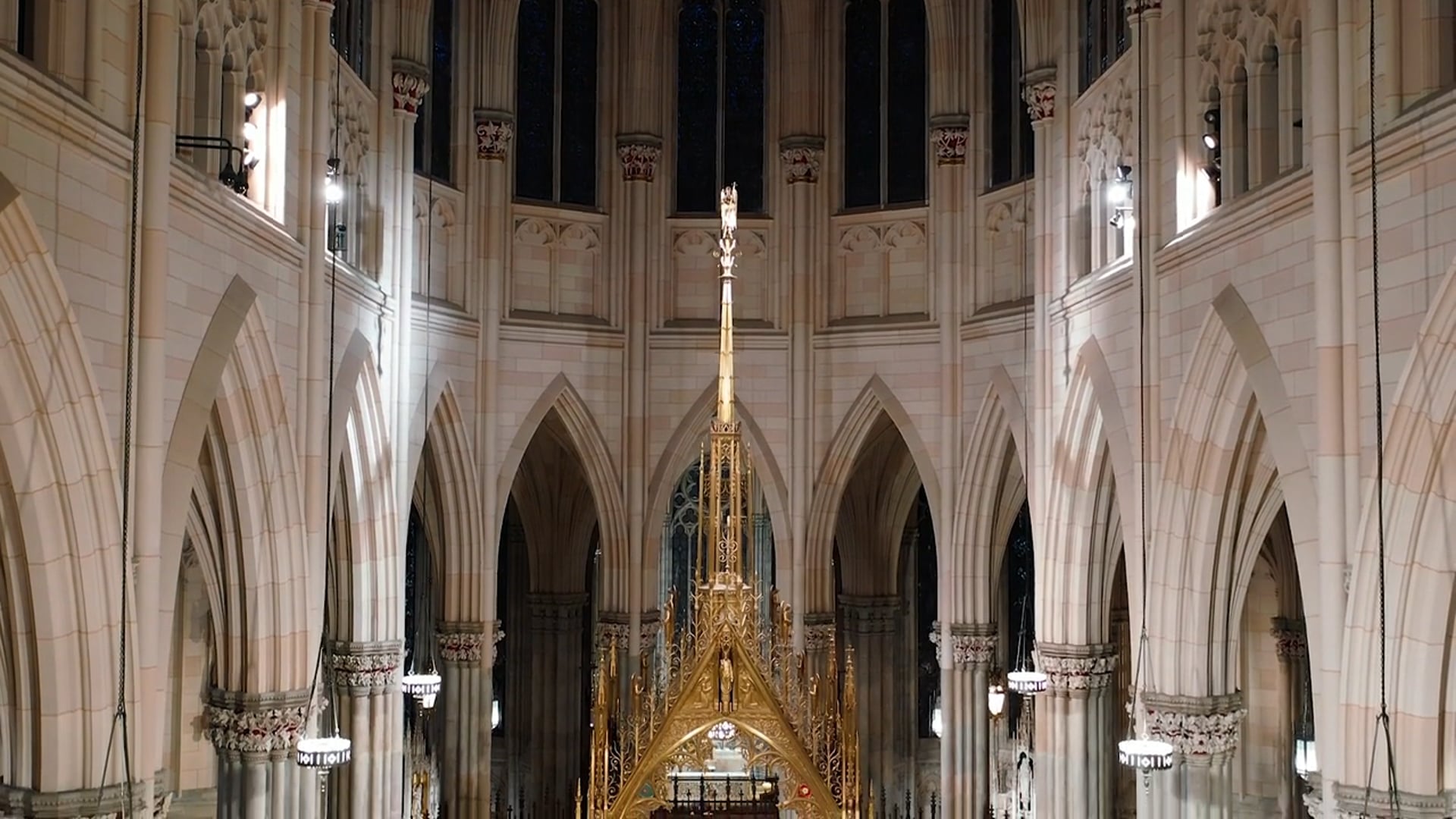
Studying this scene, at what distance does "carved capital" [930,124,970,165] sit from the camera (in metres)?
21.5

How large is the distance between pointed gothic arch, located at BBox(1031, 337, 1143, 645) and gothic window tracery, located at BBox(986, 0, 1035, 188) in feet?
13.2

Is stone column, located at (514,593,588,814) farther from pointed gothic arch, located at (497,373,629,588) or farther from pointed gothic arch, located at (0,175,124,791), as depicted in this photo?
pointed gothic arch, located at (0,175,124,791)

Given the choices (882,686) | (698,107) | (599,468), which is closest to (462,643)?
(599,468)

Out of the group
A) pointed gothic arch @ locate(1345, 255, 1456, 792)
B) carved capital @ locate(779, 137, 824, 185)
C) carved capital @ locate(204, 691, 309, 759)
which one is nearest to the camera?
pointed gothic arch @ locate(1345, 255, 1456, 792)

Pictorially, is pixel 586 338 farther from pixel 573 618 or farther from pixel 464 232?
pixel 573 618

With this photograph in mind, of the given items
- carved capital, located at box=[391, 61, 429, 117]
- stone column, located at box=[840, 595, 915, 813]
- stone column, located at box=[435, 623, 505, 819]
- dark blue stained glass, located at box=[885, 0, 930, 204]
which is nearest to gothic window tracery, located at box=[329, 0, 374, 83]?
carved capital, located at box=[391, 61, 429, 117]

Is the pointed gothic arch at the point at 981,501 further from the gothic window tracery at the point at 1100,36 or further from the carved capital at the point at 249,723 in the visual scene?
the carved capital at the point at 249,723

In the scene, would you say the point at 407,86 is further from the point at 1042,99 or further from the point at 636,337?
the point at 1042,99

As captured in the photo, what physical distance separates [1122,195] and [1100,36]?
269 centimetres

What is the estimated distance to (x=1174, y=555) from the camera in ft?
49.4

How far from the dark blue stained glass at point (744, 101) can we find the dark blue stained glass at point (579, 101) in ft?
6.41

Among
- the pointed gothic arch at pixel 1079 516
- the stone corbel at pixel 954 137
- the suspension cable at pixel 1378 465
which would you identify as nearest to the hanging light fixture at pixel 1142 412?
the pointed gothic arch at pixel 1079 516

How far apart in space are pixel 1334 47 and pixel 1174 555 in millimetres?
5383

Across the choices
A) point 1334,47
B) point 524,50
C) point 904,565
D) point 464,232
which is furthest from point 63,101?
point 904,565
